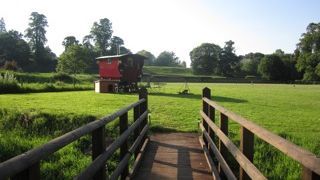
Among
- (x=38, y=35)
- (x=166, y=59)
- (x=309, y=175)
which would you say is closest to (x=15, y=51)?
(x=38, y=35)

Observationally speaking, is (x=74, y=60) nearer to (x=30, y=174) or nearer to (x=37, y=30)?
(x=37, y=30)

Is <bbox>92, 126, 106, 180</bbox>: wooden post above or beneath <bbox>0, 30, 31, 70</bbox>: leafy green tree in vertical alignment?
beneath

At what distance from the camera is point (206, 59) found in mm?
127000

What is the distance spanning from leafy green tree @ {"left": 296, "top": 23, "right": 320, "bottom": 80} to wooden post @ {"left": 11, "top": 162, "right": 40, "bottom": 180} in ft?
300

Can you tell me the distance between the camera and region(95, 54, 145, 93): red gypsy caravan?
34656 mm

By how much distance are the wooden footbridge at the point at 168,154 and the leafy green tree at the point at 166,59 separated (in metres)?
156

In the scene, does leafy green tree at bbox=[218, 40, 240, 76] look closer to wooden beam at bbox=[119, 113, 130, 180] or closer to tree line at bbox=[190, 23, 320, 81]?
tree line at bbox=[190, 23, 320, 81]

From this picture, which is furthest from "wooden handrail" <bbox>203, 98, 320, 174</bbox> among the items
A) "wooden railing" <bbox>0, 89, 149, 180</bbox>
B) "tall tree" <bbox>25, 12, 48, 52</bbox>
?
"tall tree" <bbox>25, 12, 48, 52</bbox>

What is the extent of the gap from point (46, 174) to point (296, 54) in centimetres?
11247

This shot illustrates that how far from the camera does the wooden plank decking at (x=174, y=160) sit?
7.51m

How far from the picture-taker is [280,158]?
9742 millimetres

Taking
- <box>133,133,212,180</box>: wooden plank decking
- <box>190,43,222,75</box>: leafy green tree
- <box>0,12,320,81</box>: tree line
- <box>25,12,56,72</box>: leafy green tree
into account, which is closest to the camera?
<box>133,133,212,180</box>: wooden plank decking

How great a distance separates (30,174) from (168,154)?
7.06m

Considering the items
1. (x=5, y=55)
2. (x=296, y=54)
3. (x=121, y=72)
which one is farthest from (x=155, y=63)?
(x=121, y=72)
